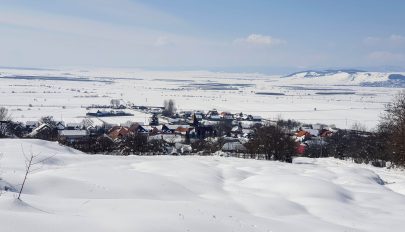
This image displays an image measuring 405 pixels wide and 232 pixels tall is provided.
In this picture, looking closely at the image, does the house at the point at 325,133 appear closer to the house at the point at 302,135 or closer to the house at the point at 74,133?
the house at the point at 302,135

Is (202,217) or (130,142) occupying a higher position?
A: (202,217)

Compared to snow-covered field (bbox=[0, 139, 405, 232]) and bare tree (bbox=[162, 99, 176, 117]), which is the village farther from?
snow-covered field (bbox=[0, 139, 405, 232])

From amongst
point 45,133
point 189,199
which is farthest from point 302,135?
point 189,199

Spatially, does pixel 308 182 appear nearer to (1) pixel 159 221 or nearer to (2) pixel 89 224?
(1) pixel 159 221

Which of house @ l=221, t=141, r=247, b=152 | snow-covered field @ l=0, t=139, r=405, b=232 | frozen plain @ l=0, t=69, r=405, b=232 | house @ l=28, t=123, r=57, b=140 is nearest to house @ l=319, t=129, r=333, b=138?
house @ l=221, t=141, r=247, b=152

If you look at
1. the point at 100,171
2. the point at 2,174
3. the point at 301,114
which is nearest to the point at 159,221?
the point at 2,174

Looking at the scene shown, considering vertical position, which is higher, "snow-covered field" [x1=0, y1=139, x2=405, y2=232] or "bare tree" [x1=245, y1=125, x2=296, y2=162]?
"snow-covered field" [x1=0, y1=139, x2=405, y2=232]

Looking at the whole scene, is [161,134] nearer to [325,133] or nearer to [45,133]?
[45,133]

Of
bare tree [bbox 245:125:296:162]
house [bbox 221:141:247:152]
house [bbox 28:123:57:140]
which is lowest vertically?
house [bbox 221:141:247:152]
